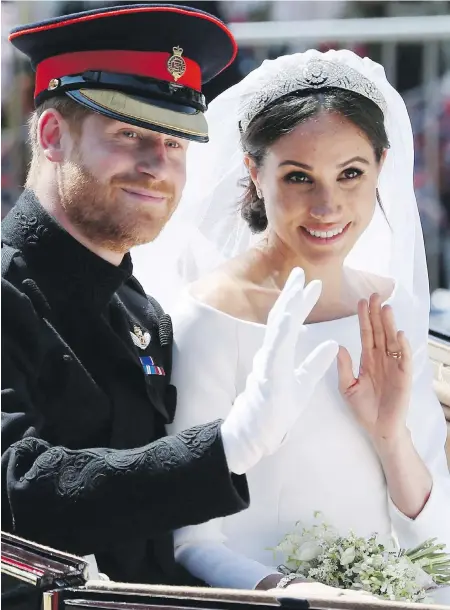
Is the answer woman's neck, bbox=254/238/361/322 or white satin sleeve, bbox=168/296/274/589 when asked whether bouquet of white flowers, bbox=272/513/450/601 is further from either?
woman's neck, bbox=254/238/361/322

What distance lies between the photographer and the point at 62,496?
1734 mm

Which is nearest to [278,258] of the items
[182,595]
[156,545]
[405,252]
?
[405,252]

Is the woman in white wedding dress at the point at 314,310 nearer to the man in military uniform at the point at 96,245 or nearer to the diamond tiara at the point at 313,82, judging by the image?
the diamond tiara at the point at 313,82

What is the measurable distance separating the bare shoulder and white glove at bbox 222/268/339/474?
422 mm

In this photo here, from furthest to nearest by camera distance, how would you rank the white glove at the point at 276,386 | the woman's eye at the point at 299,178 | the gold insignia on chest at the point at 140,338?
the woman's eye at the point at 299,178 → the gold insignia on chest at the point at 140,338 → the white glove at the point at 276,386

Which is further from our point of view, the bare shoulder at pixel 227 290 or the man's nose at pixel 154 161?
the bare shoulder at pixel 227 290

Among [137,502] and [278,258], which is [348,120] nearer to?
[278,258]

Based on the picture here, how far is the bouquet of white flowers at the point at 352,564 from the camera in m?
2.00

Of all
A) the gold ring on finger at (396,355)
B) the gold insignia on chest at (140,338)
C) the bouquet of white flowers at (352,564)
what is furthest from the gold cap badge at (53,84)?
the bouquet of white flowers at (352,564)

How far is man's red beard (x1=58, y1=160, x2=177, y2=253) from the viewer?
194 centimetres

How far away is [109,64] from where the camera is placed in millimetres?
1941

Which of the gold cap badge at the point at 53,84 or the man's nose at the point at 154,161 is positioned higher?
the gold cap badge at the point at 53,84

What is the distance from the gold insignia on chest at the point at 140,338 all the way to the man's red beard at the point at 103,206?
185 millimetres

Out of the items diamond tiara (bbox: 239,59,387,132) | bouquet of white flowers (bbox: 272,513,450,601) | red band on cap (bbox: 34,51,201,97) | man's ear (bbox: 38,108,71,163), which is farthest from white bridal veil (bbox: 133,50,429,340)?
bouquet of white flowers (bbox: 272,513,450,601)
